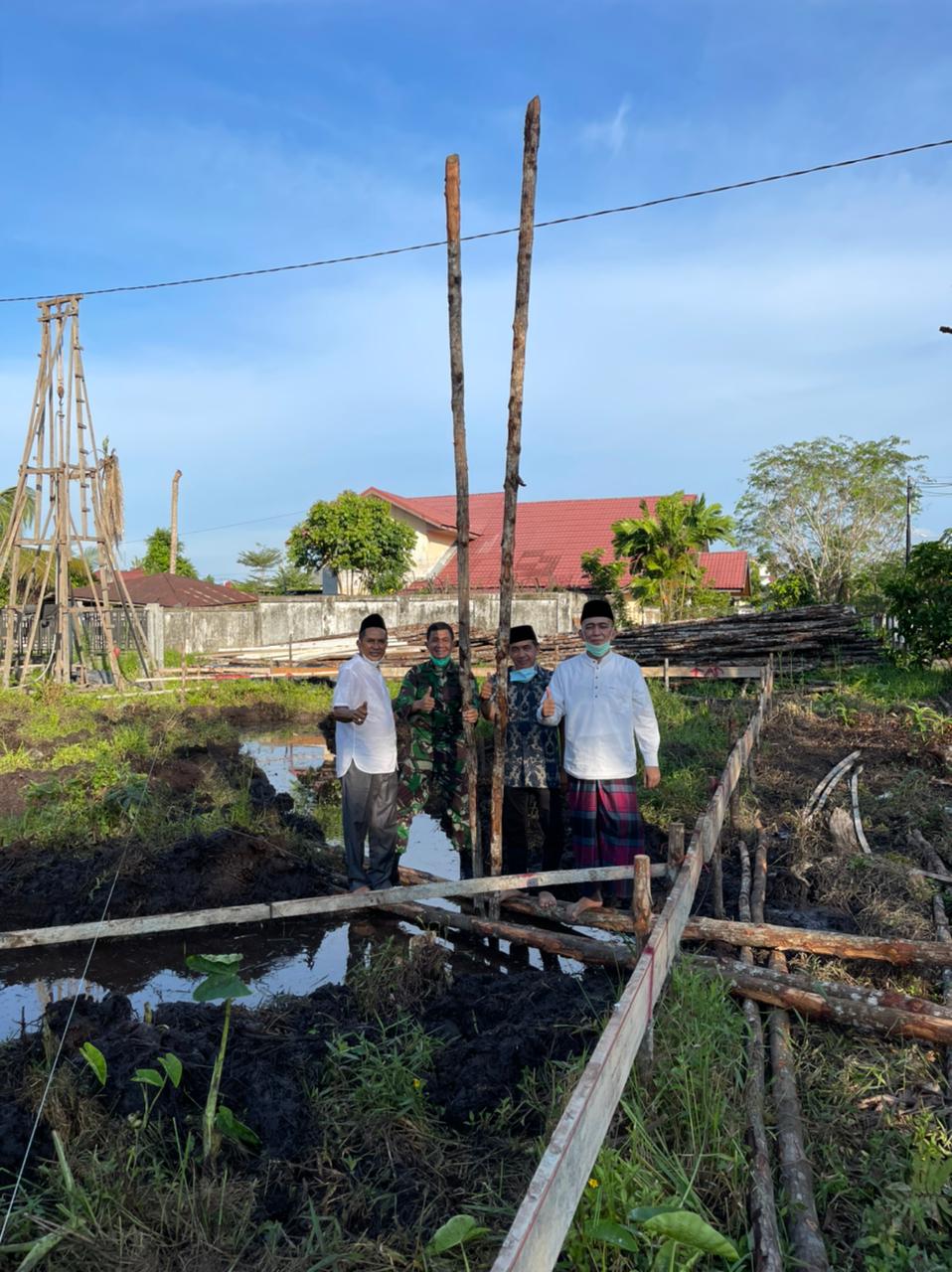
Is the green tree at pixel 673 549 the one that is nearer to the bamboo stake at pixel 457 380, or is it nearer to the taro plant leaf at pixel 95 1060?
the bamboo stake at pixel 457 380

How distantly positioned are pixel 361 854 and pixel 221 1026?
1.81 m

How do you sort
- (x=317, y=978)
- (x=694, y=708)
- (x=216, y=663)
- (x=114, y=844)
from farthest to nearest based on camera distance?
1. (x=216, y=663)
2. (x=694, y=708)
3. (x=114, y=844)
4. (x=317, y=978)

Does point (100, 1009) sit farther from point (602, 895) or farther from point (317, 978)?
point (602, 895)

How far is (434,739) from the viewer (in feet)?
19.3

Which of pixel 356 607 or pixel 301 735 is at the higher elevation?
pixel 356 607

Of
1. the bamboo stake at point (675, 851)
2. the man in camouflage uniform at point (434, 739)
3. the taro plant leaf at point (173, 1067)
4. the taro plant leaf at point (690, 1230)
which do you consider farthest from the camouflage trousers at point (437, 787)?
the taro plant leaf at point (690, 1230)

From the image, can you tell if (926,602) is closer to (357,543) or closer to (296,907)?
(296,907)

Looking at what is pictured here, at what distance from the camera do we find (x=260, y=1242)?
2537 millimetres

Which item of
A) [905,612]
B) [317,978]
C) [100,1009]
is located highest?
[905,612]

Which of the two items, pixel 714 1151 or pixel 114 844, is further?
pixel 114 844

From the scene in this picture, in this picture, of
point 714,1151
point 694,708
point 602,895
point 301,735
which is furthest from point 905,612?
point 714,1151

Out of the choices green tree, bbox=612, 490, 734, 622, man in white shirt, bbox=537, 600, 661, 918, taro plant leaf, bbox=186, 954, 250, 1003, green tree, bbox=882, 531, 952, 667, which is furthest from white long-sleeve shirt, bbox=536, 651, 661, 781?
green tree, bbox=612, 490, 734, 622

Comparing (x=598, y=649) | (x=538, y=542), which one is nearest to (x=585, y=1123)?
(x=598, y=649)

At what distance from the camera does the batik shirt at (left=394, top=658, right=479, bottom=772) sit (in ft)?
18.9
